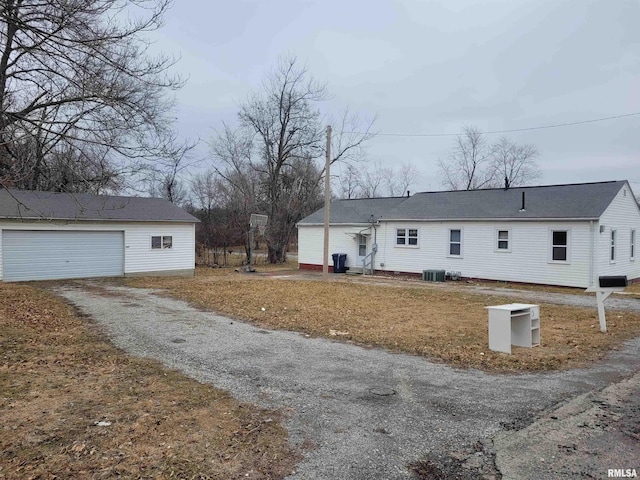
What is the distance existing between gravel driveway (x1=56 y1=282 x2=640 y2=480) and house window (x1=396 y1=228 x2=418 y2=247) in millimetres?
13903

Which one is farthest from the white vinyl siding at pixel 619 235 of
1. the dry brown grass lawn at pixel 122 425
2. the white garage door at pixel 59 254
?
the white garage door at pixel 59 254

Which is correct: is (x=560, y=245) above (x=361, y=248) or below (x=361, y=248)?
above

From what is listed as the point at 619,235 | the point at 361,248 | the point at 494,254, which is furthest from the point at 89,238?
the point at 619,235

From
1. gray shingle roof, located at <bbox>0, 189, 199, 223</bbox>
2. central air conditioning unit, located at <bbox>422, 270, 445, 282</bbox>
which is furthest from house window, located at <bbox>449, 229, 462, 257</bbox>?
gray shingle roof, located at <bbox>0, 189, 199, 223</bbox>

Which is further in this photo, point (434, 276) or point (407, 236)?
point (407, 236)

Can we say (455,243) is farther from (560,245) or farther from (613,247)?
(613,247)

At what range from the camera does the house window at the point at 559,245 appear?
17.1m

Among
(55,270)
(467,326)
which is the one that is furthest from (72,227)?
(467,326)

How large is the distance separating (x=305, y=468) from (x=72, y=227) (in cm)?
1856

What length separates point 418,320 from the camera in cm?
998

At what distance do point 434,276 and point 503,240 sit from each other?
327 centimetres

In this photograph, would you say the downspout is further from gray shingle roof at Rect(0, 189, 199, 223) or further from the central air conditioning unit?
gray shingle roof at Rect(0, 189, 199, 223)

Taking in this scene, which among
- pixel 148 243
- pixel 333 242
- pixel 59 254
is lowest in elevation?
pixel 59 254

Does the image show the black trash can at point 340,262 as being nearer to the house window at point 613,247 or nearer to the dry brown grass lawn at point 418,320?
the dry brown grass lawn at point 418,320
